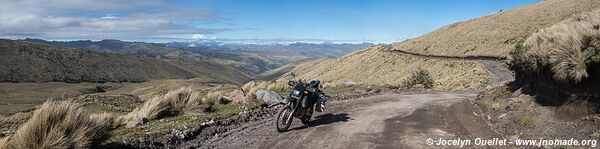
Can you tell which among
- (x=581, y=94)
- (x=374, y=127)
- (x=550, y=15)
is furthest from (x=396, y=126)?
(x=550, y=15)

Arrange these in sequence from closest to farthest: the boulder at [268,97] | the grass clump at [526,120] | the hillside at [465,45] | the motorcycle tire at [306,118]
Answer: the grass clump at [526,120]
the motorcycle tire at [306,118]
the boulder at [268,97]
the hillside at [465,45]

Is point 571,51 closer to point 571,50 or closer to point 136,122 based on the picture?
point 571,50

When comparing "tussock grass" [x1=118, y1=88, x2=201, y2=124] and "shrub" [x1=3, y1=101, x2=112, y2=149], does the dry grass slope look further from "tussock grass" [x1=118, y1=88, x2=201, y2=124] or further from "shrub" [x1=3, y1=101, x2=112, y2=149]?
"shrub" [x1=3, y1=101, x2=112, y2=149]

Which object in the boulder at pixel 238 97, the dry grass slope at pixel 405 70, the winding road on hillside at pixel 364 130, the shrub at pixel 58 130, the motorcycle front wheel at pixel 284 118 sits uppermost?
the shrub at pixel 58 130

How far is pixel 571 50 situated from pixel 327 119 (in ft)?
21.2

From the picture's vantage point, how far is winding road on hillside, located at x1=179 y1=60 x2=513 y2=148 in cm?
977

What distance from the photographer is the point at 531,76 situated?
44.4ft

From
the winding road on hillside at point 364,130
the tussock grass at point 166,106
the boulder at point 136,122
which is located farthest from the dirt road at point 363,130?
the tussock grass at point 166,106

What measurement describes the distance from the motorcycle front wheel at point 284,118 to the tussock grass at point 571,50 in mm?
6366

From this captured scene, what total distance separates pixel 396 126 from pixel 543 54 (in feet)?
14.0

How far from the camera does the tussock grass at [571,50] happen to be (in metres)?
9.70

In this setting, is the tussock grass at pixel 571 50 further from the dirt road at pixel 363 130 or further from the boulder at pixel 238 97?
the boulder at pixel 238 97

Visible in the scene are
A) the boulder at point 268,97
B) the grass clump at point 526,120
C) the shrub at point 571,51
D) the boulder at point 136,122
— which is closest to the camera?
the shrub at point 571,51

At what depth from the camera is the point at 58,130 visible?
7637 mm
